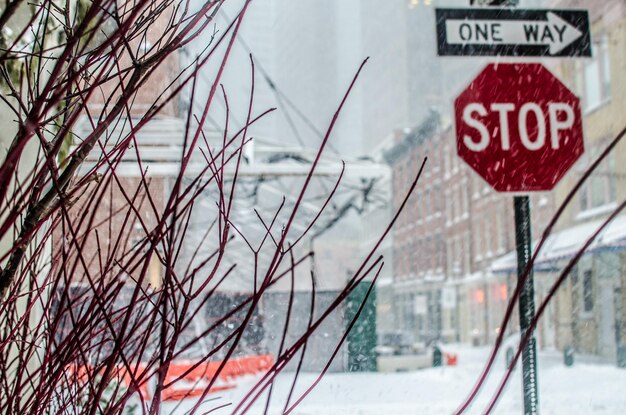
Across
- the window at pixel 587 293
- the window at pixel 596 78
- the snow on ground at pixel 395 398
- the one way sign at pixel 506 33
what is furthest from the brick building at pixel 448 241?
the one way sign at pixel 506 33

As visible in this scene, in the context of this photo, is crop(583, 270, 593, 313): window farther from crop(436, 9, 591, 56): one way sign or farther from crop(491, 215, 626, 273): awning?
crop(436, 9, 591, 56): one way sign

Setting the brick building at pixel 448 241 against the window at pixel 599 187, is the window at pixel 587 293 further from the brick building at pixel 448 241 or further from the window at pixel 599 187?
the brick building at pixel 448 241

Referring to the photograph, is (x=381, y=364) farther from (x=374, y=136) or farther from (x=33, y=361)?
(x=374, y=136)

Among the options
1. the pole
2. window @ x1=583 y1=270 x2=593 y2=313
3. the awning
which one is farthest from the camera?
window @ x1=583 y1=270 x2=593 y2=313

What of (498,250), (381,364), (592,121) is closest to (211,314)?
(381,364)

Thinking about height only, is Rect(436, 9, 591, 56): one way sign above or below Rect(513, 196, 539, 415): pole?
above

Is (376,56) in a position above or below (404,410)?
above

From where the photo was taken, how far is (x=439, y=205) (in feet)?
127

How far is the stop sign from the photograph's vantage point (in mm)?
3115

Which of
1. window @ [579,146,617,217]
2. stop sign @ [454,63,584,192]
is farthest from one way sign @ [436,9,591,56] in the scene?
window @ [579,146,617,217]

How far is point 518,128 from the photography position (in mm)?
3150

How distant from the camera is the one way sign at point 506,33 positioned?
3322 mm

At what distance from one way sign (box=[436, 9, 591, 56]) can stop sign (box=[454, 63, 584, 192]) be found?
12cm

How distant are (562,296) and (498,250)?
25.7ft
